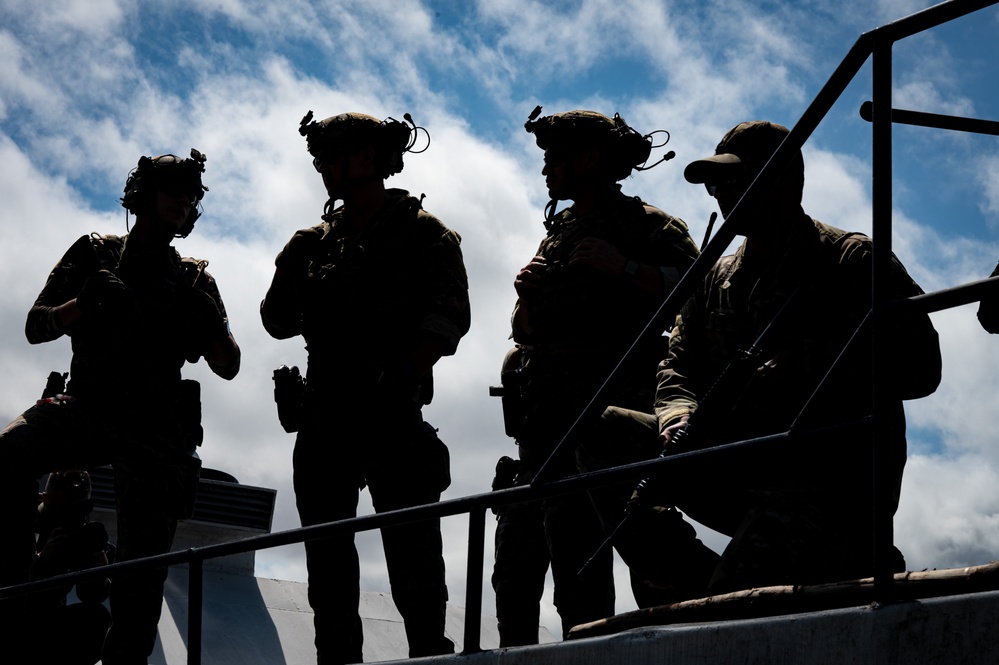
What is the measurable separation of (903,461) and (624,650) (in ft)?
3.06

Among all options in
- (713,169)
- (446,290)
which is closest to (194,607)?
(446,290)

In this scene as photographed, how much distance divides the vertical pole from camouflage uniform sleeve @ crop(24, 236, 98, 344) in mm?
3992

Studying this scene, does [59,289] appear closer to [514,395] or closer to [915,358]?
[514,395]

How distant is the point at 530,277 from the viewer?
5328 millimetres

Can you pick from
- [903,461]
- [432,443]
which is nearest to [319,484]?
[432,443]

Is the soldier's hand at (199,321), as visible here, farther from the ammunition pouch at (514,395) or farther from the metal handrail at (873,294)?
the metal handrail at (873,294)

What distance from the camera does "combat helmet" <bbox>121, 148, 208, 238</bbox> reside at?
5973mm

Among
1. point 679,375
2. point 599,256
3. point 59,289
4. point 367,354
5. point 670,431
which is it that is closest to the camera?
point 670,431

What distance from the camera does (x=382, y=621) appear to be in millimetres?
8164

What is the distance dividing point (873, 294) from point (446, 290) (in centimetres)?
268

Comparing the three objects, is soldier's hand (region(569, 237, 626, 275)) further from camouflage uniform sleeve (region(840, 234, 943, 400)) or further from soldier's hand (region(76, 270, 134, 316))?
soldier's hand (region(76, 270, 134, 316))

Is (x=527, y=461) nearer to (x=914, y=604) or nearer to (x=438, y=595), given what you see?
(x=438, y=595)

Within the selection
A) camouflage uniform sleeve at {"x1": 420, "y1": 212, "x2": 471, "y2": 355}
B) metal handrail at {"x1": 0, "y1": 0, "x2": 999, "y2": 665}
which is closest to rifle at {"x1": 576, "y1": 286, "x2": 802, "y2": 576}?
metal handrail at {"x1": 0, "y1": 0, "x2": 999, "y2": 665}

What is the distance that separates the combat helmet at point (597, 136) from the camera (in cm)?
543
